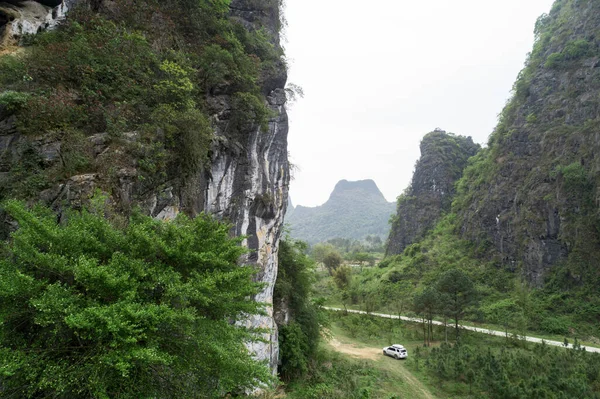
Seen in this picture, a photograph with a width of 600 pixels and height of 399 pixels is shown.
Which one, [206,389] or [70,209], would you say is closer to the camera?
[206,389]

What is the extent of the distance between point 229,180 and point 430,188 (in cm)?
4608

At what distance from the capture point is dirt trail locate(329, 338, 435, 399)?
44.8ft

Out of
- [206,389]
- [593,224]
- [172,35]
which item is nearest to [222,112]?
[172,35]

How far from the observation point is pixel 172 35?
34.7 feet

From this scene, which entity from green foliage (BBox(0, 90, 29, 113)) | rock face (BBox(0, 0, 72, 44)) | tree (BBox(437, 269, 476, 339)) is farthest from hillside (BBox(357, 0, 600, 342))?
rock face (BBox(0, 0, 72, 44))

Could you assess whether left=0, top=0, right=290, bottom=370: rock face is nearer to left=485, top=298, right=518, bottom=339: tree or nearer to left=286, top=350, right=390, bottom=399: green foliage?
left=286, top=350, right=390, bottom=399: green foliage

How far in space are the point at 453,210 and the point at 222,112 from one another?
40052 mm

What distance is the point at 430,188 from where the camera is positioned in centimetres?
4975

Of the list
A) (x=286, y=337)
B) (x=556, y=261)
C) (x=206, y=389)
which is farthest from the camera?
(x=556, y=261)

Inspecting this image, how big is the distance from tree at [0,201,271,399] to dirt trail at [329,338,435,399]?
40.4 ft

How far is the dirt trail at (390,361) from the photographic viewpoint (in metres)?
13.6

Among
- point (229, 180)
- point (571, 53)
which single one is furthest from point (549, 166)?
point (229, 180)

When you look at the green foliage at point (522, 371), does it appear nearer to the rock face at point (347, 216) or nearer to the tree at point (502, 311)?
the tree at point (502, 311)

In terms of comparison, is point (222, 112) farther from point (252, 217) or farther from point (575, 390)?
point (575, 390)
